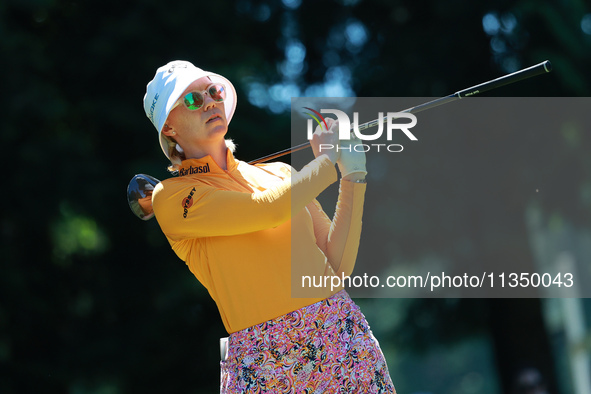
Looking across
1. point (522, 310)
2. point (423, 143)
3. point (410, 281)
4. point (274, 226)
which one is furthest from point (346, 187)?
point (410, 281)

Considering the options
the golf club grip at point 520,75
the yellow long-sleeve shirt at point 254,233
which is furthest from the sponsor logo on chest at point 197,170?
the golf club grip at point 520,75

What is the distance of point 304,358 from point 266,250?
0.89 ft

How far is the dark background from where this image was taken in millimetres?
5359

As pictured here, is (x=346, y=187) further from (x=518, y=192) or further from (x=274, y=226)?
(x=518, y=192)

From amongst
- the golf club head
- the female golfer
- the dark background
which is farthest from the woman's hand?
the dark background

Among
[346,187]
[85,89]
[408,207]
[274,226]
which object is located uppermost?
[85,89]

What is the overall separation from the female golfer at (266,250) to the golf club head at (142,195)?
0.27m

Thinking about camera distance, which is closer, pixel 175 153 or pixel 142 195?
pixel 175 153

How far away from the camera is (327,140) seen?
1777mm

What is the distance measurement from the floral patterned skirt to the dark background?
360cm

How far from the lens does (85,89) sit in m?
5.56

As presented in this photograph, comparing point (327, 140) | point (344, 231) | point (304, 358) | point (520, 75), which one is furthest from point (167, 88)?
point (520, 75)

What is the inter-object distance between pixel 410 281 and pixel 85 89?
10.7ft

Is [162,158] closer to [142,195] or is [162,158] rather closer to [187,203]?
[142,195]
